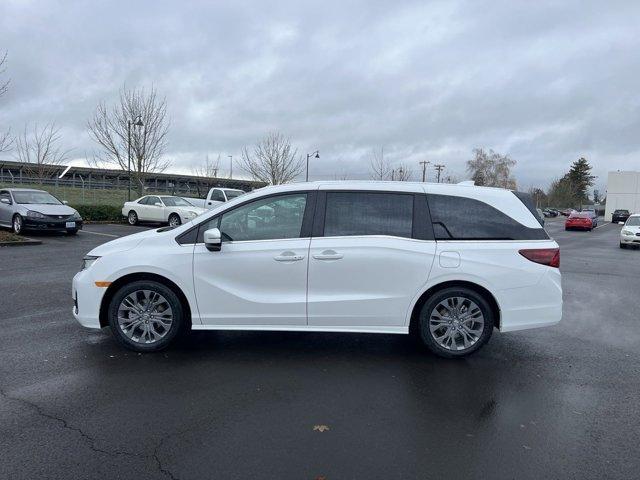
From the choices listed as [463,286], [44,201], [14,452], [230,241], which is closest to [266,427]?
[14,452]

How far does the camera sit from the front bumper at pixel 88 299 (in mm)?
5027

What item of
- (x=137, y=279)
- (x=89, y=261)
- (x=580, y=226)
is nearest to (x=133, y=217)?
(x=89, y=261)

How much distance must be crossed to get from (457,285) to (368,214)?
3.76ft

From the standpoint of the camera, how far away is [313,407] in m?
3.92

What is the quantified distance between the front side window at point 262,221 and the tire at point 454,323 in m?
1.57

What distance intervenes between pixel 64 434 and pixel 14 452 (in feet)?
1.05

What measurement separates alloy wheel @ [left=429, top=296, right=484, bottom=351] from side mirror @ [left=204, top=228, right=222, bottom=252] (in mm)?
2235

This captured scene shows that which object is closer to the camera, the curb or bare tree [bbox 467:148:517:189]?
the curb

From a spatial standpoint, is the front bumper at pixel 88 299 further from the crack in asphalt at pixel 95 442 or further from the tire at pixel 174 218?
the tire at pixel 174 218

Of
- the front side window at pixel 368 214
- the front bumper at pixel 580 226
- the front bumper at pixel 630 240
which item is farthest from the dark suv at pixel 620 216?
the front side window at pixel 368 214

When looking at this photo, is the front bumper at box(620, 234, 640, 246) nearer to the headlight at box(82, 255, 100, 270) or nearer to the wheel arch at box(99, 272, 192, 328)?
the wheel arch at box(99, 272, 192, 328)

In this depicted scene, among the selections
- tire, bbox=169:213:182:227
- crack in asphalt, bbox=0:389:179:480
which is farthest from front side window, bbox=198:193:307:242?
tire, bbox=169:213:182:227

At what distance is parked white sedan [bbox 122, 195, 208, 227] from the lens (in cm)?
2169

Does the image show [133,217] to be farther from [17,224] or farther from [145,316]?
[145,316]
